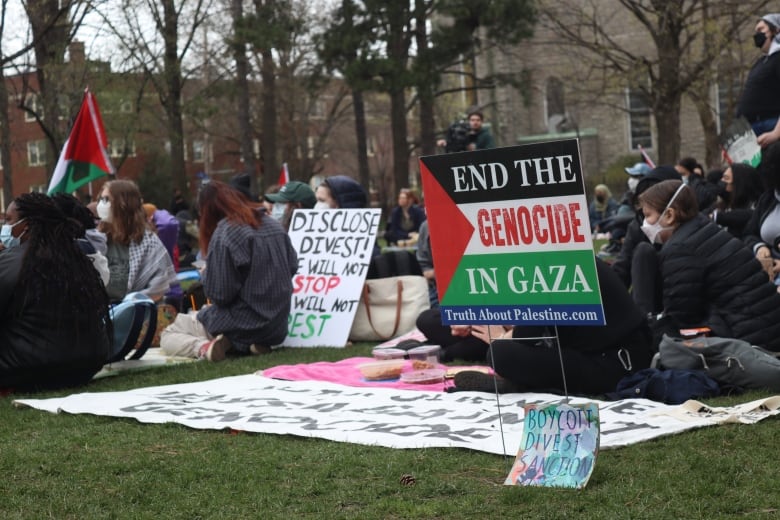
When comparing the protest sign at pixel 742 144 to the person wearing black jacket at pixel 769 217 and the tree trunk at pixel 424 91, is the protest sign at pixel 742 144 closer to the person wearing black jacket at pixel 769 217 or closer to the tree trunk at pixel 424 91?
the person wearing black jacket at pixel 769 217

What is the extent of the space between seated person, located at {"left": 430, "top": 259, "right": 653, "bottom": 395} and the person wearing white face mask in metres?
0.81

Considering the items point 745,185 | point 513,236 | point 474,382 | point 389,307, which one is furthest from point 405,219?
point 513,236

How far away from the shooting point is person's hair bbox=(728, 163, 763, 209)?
1067 cm

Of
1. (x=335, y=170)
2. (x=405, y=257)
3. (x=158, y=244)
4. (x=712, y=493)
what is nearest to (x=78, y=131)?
(x=158, y=244)

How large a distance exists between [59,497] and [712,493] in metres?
2.81

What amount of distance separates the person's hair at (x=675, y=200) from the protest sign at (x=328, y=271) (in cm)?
390

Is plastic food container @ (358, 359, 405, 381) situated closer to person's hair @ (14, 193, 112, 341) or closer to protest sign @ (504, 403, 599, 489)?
person's hair @ (14, 193, 112, 341)

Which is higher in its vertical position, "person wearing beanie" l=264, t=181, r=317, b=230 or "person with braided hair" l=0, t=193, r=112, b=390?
"person wearing beanie" l=264, t=181, r=317, b=230

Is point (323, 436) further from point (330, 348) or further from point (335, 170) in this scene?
point (335, 170)

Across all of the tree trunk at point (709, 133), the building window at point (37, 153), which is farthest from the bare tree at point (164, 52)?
the building window at point (37, 153)

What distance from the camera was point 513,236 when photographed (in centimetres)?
516

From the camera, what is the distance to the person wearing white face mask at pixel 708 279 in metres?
7.51

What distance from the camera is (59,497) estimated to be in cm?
493

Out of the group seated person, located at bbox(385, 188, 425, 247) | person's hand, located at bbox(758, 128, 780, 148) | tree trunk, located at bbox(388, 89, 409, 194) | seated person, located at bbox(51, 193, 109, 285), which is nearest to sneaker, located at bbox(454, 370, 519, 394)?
seated person, located at bbox(51, 193, 109, 285)
